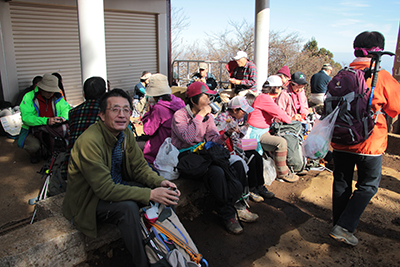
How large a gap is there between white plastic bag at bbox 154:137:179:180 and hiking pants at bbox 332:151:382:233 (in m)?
1.63

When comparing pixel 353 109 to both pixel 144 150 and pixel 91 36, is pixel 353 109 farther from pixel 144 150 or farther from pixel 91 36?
pixel 91 36

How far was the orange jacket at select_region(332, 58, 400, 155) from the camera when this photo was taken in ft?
8.63

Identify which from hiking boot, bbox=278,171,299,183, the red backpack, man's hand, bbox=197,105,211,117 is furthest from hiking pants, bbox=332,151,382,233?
hiking boot, bbox=278,171,299,183

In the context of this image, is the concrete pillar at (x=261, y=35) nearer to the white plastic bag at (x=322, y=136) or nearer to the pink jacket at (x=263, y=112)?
the pink jacket at (x=263, y=112)

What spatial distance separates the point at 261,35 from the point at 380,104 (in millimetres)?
5609

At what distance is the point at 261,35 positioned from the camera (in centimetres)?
778

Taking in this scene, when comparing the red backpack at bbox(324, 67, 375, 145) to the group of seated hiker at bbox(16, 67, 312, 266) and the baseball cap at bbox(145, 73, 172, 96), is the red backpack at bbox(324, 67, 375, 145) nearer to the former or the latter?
the group of seated hiker at bbox(16, 67, 312, 266)

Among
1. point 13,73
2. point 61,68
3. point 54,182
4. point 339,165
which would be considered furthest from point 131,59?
point 339,165

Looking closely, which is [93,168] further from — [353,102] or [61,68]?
[61,68]

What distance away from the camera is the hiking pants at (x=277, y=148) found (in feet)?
14.2

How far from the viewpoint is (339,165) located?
2.92 m

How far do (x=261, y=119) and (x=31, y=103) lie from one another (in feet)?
11.4

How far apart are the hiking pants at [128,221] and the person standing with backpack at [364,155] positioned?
1.90 metres

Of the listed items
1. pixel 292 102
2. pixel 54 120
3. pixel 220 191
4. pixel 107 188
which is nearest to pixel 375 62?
pixel 220 191
